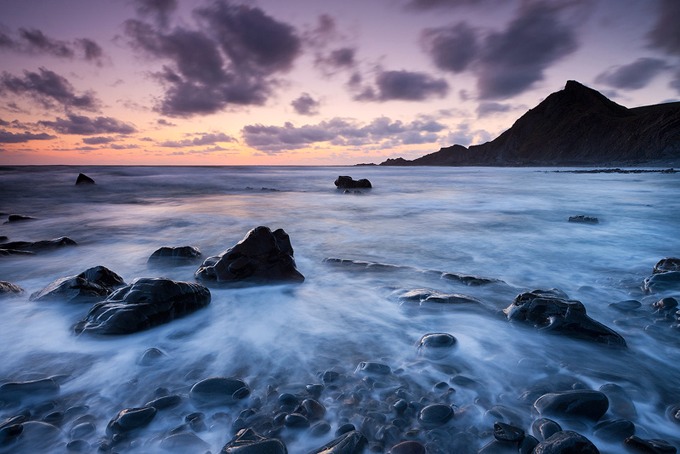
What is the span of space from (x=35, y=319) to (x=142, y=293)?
1107mm

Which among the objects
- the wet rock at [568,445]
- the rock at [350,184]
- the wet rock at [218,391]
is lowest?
the wet rock at [218,391]

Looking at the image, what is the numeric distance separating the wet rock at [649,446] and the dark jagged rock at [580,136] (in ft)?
278

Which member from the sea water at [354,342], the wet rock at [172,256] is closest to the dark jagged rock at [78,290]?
the sea water at [354,342]

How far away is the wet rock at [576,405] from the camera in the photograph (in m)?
1.87

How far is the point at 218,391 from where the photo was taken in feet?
7.00

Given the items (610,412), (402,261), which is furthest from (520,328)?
(402,261)

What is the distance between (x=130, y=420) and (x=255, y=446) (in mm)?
765

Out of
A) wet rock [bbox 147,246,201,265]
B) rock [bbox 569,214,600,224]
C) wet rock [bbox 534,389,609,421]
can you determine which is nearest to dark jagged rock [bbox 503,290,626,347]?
wet rock [bbox 534,389,609,421]

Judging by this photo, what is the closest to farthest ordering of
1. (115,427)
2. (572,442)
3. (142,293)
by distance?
(572,442), (115,427), (142,293)

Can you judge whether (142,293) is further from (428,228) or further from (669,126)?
(669,126)

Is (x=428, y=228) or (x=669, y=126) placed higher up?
(x=669, y=126)

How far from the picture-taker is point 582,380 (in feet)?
7.46

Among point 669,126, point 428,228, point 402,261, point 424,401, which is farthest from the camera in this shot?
point 669,126

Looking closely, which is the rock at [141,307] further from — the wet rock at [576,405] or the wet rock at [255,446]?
the wet rock at [576,405]
